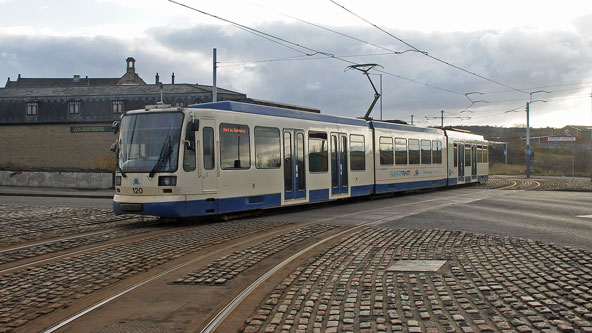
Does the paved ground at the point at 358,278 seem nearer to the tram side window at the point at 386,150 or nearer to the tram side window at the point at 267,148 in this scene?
the tram side window at the point at 267,148

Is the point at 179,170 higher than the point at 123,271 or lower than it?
higher

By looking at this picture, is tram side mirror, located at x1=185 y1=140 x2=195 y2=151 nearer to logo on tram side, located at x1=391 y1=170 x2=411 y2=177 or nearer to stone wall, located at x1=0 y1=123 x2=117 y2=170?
logo on tram side, located at x1=391 y1=170 x2=411 y2=177

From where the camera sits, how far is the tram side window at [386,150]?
23.9 metres

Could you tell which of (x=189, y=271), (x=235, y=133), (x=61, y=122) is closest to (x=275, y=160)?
(x=235, y=133)

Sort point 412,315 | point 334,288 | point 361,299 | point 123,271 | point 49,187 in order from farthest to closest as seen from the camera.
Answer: point 49,187
point 123,271
point 334,288
point 361,299
point 412,315

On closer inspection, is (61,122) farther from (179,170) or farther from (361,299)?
(361,299)

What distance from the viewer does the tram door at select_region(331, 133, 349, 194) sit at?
65.7ft

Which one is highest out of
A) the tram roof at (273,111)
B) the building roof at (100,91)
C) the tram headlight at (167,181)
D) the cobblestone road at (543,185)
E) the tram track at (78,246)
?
the building roof at (100,91)

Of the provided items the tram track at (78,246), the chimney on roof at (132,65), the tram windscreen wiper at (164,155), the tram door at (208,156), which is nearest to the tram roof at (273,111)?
the tram door at (208,156)

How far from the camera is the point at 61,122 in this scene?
58125 millimetres

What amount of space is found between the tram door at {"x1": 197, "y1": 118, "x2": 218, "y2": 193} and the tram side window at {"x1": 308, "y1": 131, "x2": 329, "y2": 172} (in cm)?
472

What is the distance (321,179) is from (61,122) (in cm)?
4634

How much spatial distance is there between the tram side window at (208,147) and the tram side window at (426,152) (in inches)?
612

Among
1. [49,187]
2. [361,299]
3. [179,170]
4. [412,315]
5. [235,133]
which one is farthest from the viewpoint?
[49,187]
